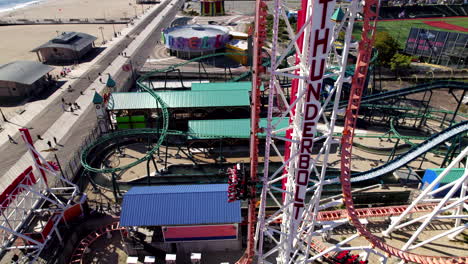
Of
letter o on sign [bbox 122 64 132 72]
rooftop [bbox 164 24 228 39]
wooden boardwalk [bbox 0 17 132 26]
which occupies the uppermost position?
rooftop [bbox 164 24 228 39]

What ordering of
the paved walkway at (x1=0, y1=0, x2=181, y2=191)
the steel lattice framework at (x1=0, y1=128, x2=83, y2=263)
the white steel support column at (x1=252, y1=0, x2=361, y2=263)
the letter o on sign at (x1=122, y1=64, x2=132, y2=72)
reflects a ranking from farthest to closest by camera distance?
1. the letter o on sign at (x1=122, y1=64, x2=132, y2=72)
2. the paved walkway at (x1=0, y1=0, x2=181, y2=191)
3. the steel lattice framework at (x1=0, y1=128, x2=83, y2=263)
4. the white steel support column at (x1=252, y1=0, x2=361, y2=263)

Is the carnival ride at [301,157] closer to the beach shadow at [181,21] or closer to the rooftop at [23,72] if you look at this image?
the rooftop at [23,72]

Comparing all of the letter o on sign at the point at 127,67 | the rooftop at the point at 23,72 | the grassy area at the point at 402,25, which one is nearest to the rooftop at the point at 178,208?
the rooftop at the point at 23,72

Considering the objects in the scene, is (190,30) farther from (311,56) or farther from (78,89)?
(311,56)

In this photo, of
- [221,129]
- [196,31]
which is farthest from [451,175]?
[196,31]

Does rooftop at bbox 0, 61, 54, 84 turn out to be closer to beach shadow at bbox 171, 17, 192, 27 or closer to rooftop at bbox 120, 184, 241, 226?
rooftop at bbox 120, 184, 241, 226

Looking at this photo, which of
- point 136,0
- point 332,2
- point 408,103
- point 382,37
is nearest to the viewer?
point 332,2

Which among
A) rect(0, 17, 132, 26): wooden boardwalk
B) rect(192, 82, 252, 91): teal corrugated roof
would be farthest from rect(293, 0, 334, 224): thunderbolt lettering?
rect(0, 17, 132, 26): wooden boardwalk

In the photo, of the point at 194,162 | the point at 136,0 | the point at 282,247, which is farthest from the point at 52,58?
the point at 136,0
